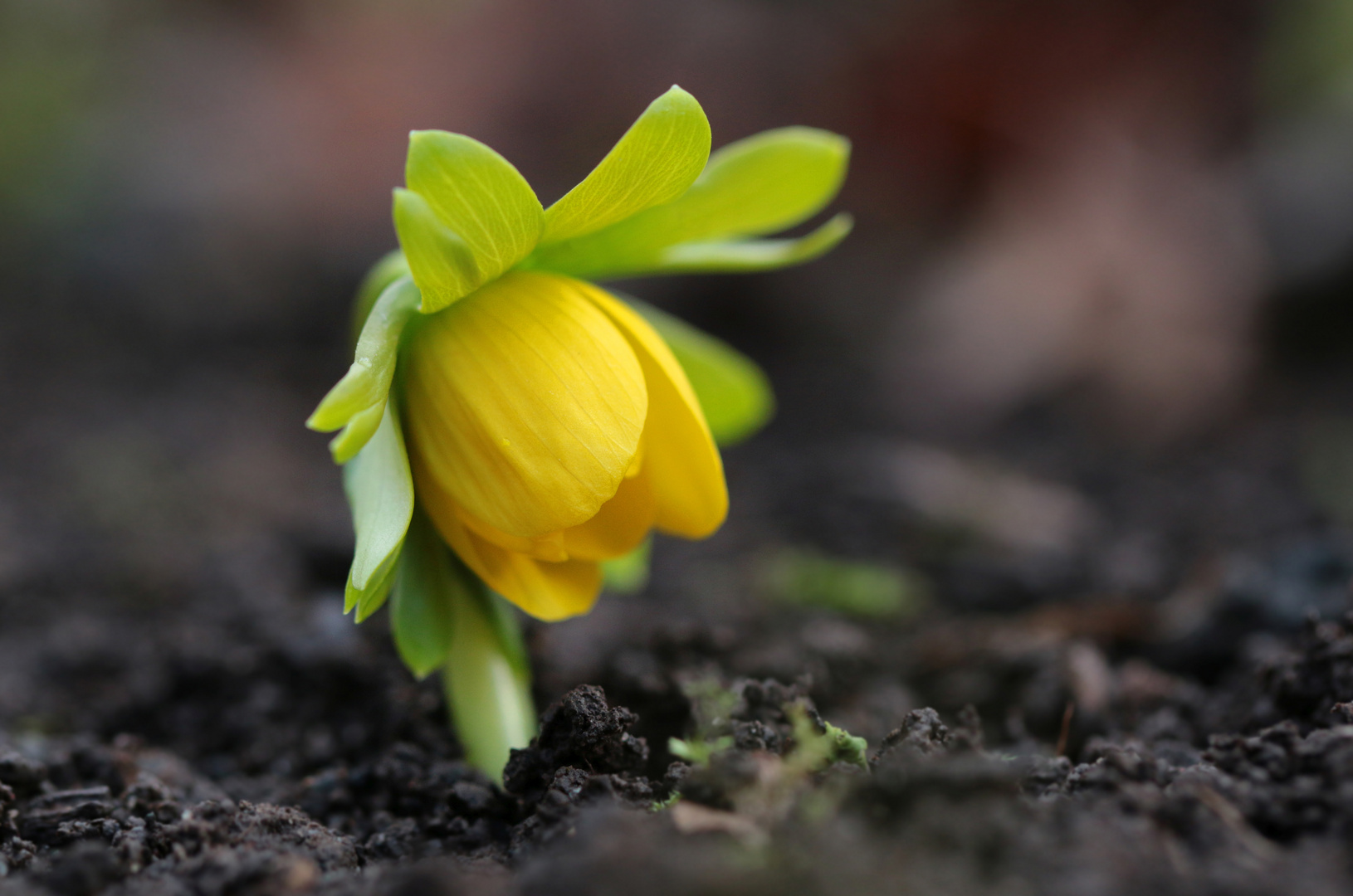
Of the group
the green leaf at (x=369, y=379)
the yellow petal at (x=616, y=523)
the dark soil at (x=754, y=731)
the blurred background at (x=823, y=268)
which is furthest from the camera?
the blurred background at (x=823, y=268)

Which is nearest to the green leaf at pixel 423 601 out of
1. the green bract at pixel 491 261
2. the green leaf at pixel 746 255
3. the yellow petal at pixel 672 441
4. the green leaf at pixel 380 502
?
the green bract at pixel 491 261

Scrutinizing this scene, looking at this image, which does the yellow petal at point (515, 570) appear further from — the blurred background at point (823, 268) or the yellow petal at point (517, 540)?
the blurred background at point (823, 268)

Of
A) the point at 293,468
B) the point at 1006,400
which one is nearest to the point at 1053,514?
the point at 1006,400

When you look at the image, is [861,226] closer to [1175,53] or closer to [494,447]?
[1175,53]

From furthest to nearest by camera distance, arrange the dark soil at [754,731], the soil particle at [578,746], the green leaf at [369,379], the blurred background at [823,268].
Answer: the blurred background at [823,268] → the soil particle at [578,746] → the green leaf at [369,379] → the dark soil at [754,731]

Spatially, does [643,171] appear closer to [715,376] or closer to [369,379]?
[369,379]

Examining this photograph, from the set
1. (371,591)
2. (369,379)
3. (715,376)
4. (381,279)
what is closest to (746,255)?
(715,376)

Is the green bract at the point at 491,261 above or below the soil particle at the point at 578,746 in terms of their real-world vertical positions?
above
